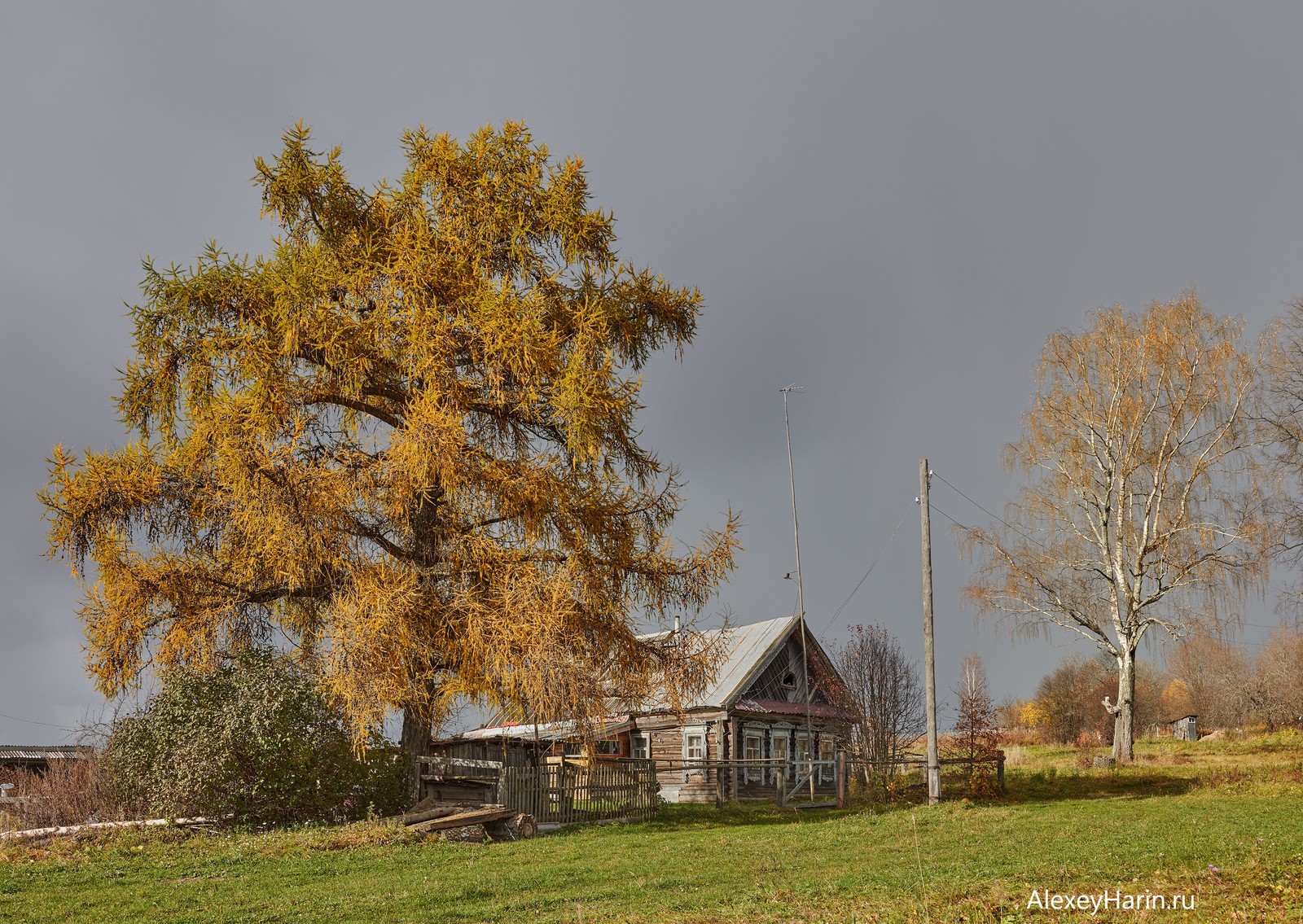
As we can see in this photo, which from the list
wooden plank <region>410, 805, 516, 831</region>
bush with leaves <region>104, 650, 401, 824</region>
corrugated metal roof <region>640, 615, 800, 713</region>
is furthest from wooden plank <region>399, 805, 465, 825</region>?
corrugated metal roof <region>640, 615, 800, 713</region>

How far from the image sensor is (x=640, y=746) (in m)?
33.7

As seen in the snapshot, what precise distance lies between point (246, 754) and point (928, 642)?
49.2 feet

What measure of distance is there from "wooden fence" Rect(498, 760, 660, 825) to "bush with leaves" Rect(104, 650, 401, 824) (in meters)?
2.43

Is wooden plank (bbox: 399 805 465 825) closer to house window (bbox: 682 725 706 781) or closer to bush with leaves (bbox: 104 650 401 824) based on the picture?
bush with leaves (bbox: 104 650 401 824)

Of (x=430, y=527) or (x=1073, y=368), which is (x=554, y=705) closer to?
(x=430, y=527)

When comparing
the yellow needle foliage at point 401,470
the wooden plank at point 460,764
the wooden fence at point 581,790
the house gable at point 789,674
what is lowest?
the wooden fence at point 581,790

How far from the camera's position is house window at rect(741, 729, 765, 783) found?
104 feet

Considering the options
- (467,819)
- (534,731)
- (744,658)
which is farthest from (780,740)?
(467,819)

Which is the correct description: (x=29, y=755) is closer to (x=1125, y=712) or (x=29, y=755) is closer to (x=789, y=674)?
(x=789, y=674)

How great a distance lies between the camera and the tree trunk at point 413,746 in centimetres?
1998

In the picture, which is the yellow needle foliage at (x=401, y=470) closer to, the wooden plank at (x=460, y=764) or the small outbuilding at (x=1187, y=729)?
the wooden plank at (x=460, y=764)

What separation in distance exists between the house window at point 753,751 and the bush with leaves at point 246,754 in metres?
14.6

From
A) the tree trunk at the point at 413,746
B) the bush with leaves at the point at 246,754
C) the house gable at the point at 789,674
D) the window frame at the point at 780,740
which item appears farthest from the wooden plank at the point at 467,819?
the window frame at the point at 780,740

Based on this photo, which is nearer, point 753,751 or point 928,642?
point 928,642
